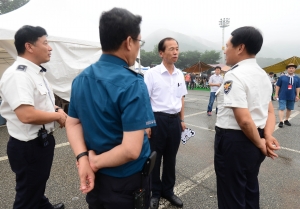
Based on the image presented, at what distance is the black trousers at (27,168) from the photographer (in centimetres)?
165

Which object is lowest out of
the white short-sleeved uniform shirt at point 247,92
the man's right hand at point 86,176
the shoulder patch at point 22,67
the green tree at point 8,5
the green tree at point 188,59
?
the green tree at point 188,59

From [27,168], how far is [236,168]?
1.73 meters

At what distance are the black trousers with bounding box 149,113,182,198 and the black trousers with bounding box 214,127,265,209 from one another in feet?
1.97

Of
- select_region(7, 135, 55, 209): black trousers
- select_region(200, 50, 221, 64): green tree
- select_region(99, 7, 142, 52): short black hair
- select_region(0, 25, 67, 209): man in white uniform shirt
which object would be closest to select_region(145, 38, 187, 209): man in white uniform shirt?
select_region(0, 25, 67, 209): man in white uniform shirt

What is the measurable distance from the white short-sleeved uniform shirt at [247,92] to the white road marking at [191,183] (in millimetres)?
1274

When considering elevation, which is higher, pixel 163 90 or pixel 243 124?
pixel 163 90

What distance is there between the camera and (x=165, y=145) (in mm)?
2305

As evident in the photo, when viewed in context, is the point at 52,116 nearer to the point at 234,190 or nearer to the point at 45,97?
the point at 45,97

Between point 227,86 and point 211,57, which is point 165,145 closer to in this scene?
point 227,86

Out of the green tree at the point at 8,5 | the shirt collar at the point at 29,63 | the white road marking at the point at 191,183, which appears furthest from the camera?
the green tree at the point at 8,5

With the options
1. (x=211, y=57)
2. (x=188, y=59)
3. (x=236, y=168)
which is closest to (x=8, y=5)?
(x=236, y=168)

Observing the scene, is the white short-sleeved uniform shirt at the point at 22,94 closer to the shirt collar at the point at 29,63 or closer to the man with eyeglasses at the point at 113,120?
the shirt collar at the point at 29,63

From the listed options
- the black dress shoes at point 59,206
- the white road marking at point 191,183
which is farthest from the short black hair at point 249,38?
the black dress shoes at point 59,206

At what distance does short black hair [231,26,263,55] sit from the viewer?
151cm
